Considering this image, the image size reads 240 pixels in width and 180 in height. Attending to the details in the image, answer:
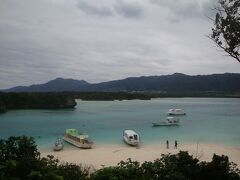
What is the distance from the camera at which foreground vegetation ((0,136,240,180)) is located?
972cm

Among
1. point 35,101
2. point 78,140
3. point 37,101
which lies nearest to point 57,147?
point 78,140

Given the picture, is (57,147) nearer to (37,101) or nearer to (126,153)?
(126,153)

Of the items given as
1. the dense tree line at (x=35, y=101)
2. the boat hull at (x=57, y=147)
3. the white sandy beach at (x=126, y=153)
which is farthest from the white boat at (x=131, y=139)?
the dense tree line at (x=35, y=101)

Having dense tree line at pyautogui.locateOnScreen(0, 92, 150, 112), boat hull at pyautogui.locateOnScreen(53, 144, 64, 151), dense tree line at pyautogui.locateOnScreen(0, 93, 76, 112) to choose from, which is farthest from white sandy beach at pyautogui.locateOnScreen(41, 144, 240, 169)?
dense tree line at pyautogui.locateOnScreen(0, 93, 76, 112)

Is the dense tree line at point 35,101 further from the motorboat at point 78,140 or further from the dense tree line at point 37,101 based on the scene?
the motorboat at point 78,140

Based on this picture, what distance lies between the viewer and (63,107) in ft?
380

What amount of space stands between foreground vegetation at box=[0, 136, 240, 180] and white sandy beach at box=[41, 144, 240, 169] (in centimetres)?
1658

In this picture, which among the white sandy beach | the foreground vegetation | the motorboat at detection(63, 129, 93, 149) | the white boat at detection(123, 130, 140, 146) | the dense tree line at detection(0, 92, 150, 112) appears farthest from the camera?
the dense tree line at detection(0, 92, 150, 112)

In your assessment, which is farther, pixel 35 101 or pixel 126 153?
pixel 35 101

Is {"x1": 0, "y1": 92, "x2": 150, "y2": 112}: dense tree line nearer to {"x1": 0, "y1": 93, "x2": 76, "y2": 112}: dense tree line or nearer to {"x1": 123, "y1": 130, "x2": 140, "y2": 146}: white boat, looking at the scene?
{"x1": 0, "y1": 93, "x2": 76, "y2": 112}: dense tree line

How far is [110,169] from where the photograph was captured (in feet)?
33.2

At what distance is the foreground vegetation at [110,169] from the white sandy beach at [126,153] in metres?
16.6

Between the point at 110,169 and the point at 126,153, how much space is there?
2430cm

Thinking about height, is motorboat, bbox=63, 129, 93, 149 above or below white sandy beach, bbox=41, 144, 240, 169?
above
